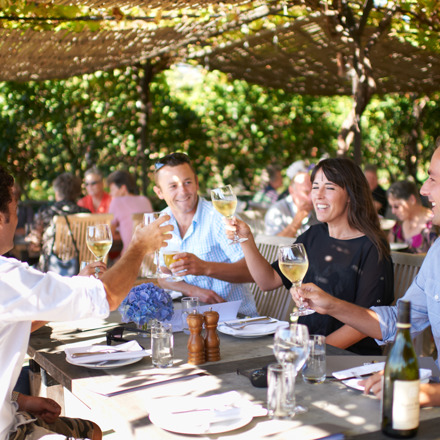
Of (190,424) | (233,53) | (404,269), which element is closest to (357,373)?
(190,424)

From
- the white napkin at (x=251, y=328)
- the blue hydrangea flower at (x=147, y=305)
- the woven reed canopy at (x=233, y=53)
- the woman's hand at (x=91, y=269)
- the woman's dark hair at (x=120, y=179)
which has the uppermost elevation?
the woven reed canopy at (x=233, y=53)

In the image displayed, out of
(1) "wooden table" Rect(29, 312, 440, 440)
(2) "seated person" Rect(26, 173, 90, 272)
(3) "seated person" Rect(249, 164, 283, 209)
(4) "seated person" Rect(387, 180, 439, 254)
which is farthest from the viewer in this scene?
(3) "seated person" Rect(249, 164, 283, 209)

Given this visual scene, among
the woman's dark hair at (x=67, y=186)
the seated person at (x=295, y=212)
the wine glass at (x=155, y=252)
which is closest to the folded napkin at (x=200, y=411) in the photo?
the wine glass at (x=155, y=252)

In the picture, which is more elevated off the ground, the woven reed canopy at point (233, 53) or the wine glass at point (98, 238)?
the woven reed canopy at point (233, 53)

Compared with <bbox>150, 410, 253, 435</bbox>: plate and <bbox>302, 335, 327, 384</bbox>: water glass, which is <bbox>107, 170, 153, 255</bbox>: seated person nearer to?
<bbox>302, 335, 327, 384</bbox>: water glass

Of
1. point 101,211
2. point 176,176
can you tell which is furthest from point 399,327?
point 101,211

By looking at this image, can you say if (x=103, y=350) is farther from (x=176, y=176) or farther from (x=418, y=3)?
(x=418, y=3)

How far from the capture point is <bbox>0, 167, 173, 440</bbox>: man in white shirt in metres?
1.69

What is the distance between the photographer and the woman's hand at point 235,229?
8.64 ft

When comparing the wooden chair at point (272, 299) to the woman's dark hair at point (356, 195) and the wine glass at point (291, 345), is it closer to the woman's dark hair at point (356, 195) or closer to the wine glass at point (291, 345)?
the woman's dark hair at point (356, 195)

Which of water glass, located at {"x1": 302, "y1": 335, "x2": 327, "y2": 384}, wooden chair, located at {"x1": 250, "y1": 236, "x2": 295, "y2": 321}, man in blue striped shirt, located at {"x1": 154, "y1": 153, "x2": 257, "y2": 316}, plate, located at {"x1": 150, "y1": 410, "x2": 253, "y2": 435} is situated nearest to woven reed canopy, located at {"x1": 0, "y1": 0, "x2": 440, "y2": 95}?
man in blue striped shirt, located at {"x1": 154, "y1": 153, "x2": 257, "y2": 316}

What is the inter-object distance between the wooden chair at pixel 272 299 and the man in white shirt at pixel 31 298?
4.93ft

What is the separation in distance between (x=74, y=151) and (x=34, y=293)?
8266mm

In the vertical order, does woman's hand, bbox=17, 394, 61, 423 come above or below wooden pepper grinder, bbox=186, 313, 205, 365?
below
